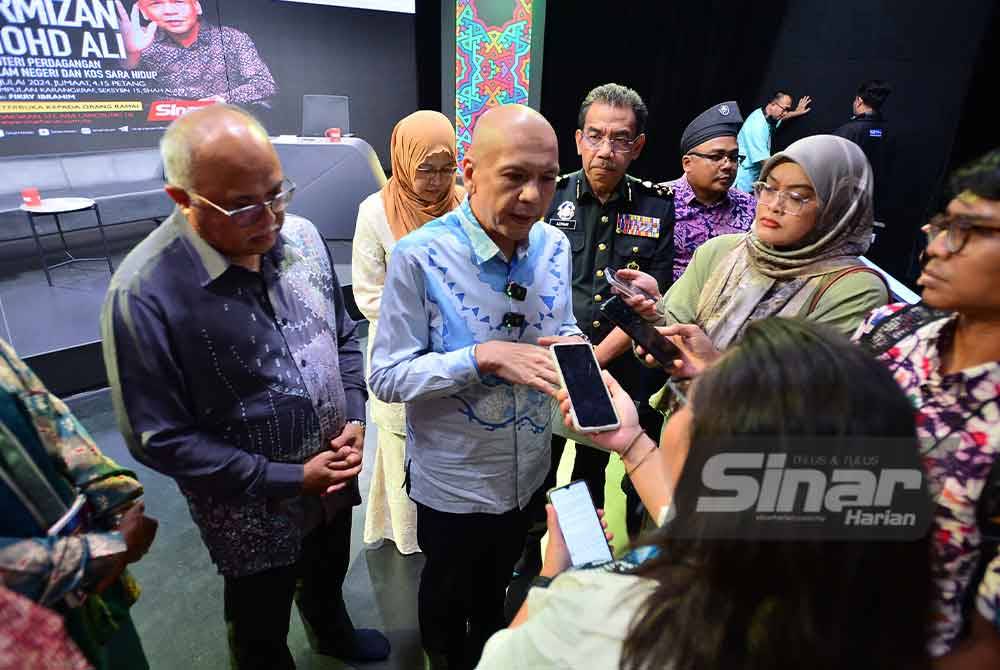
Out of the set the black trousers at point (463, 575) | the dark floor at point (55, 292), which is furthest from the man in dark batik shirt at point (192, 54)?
the black trousers at point (463, 575)

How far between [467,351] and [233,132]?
0.68m

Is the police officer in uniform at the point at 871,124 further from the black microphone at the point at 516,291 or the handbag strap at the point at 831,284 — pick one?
Answer: the black microphone at the point at 516,291

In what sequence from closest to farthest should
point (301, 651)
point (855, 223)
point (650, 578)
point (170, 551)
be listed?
point (650, 578) < point (855, 223) < point (301, 651) < point (170, 551)

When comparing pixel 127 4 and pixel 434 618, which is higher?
pixel 127 4

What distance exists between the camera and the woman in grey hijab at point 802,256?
152 cm

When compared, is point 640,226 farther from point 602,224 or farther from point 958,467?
point 958,467

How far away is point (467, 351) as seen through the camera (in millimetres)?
1280

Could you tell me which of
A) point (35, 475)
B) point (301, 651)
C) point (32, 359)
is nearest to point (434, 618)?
point (301, 651)

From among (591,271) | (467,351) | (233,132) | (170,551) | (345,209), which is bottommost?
(170,551)

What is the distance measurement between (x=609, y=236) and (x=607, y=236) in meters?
0.01

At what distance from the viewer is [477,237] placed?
1353 mm

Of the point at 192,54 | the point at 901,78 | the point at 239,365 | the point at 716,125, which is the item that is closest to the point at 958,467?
the point at 239,365

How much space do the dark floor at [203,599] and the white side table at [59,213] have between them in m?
1.94

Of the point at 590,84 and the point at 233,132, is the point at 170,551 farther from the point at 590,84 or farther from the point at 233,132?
the point at 590,84
